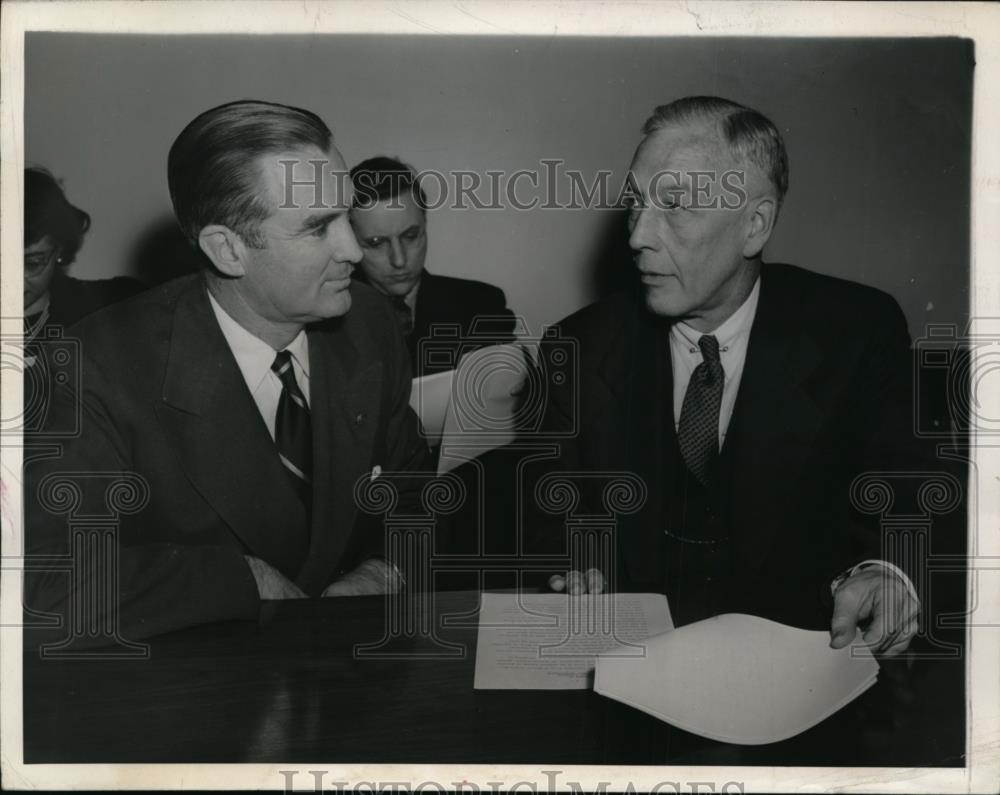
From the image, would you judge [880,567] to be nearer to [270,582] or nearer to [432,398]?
[432,398]

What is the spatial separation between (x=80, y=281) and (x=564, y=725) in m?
1.11

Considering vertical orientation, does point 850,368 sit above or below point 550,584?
above

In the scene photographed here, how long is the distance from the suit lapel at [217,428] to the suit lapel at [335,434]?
0.25 ft

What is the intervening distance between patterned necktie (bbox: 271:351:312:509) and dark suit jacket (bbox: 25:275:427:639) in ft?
0.05

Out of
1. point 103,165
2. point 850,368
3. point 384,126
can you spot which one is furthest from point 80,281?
point 850,368

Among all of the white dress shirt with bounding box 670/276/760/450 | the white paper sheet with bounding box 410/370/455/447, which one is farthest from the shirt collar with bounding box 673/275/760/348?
the white paper sheet with bounding box 410/370/455/447

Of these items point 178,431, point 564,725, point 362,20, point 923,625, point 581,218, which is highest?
point 362,20

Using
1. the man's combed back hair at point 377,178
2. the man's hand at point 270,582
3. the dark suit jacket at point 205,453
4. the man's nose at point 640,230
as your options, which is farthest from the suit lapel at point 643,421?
the man's hand at point 270,582

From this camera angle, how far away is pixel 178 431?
1803mm

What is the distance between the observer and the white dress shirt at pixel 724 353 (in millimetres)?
1838

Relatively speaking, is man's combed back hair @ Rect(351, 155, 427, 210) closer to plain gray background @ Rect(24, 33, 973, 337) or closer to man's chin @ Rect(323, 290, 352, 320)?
plain gray background @ Rect(24, 33, 973, 337)

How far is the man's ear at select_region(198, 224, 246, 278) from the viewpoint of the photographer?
1.79 m

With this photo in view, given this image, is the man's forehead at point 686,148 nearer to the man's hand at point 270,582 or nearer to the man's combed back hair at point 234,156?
the man's combed back hair at point 234,156

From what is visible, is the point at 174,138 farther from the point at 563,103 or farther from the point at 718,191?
the point at 718,191
